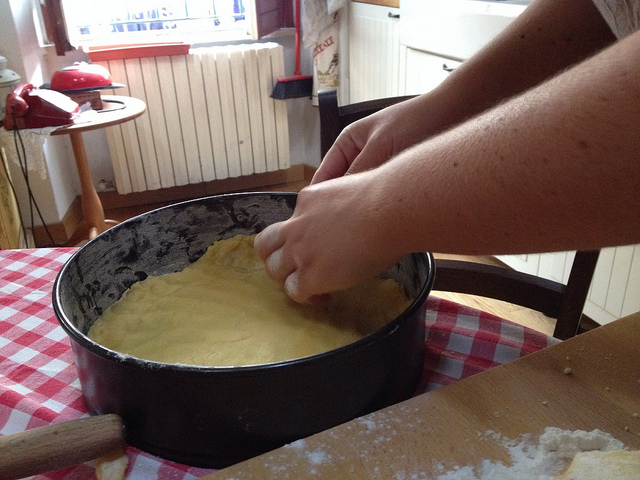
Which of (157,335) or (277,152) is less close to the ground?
(157,335)

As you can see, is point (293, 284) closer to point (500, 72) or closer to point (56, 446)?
point (56, 446)

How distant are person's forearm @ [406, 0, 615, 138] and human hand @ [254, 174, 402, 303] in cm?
23

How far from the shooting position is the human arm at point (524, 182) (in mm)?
321

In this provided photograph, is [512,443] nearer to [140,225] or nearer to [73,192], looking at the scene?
[140,225]

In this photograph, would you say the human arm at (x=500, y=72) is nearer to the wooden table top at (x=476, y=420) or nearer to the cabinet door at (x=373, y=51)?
the wooden table top at (x=476, y=420)

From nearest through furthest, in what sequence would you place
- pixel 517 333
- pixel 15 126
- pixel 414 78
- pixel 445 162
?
pixel 445 162 → pixel 517 333 → pixel 15 126 → pixel 414 78

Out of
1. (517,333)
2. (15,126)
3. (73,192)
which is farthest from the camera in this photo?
(73,192)

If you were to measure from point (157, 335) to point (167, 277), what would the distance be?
152 millimetres

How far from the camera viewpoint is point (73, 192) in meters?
2.76

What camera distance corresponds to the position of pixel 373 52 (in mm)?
2396

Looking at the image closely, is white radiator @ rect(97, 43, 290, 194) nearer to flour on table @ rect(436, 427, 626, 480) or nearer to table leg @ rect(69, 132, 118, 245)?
table leg @ rect(69, 132, 118, 245)

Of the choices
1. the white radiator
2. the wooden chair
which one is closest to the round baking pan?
the wooden chair

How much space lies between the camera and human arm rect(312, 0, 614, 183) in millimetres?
623

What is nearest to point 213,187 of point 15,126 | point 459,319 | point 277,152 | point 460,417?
point 277,152
